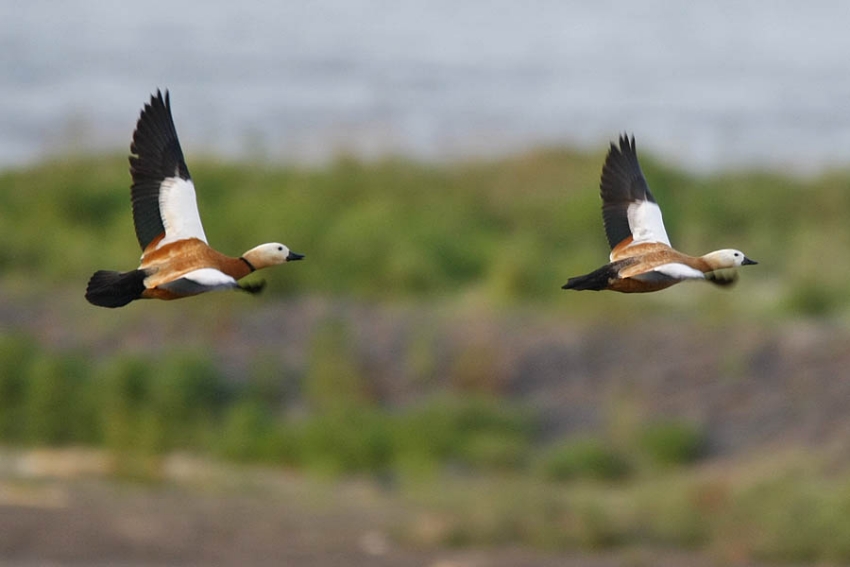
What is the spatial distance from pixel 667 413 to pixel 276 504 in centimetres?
345

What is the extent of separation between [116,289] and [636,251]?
0.90 metres

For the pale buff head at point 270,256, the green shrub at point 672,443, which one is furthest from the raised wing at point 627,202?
the green shrub at point 672,443

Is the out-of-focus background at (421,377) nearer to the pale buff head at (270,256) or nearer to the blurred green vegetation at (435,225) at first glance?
the blurred green vegetation at (435,225)

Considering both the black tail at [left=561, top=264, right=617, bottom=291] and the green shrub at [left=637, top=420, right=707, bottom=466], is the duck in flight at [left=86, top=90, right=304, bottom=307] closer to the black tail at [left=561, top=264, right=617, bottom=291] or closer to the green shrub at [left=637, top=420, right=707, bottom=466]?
the black tail at [left=561, top=264, right=617, bottom=291]

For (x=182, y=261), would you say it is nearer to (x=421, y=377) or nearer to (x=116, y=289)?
(x=116, y=289)

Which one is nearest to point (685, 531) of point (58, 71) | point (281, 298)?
point (281, 298)

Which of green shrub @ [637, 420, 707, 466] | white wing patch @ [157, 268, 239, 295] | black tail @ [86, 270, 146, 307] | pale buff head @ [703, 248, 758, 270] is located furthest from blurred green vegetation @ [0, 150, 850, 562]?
white wing patch @ [157, 268, 239, 295]

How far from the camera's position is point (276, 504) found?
14.2 m

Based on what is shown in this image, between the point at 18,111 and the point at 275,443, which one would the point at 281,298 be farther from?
the point at 18,111

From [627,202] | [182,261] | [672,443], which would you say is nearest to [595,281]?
[627,202]

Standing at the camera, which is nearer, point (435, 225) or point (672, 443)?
point (672, 443)

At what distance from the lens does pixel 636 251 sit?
297 cm

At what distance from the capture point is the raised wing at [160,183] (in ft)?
10.0

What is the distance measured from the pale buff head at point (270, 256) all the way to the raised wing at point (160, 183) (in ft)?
0.62
